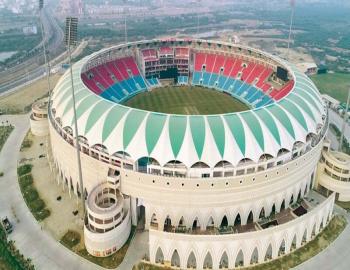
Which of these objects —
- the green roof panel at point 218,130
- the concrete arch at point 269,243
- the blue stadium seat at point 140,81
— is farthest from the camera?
the blue stadium seat at point 140,81

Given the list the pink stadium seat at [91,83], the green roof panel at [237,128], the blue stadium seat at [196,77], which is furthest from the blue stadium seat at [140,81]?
the green roof panel at [237,128]

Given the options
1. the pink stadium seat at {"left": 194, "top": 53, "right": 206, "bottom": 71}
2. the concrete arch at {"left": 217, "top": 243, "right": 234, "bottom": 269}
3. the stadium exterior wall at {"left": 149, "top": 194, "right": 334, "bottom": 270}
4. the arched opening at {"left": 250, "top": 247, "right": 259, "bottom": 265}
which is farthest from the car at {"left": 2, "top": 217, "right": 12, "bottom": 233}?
the pink stadium seat at {"left": 194, "top": 53, "right": 206, "bottom": 71}

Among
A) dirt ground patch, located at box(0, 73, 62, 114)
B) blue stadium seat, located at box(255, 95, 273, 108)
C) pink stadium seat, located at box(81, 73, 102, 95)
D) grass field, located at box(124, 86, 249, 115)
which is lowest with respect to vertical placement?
dirt ground patch, located at box(0, 73, 62, 114)

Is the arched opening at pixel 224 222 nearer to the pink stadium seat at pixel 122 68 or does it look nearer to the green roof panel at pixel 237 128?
the green roof panel at pixel 237 128

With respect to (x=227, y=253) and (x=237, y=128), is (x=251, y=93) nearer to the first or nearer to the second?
(x=237, y=128)

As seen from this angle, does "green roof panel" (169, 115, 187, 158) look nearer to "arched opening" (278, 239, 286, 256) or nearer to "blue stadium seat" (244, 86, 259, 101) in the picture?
"arched opening" (278, 239, 286, 256)

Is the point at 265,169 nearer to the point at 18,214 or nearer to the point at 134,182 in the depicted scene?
the point at 134,182
